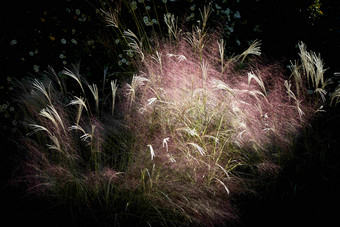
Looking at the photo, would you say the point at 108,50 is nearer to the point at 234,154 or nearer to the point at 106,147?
the point at 106,147

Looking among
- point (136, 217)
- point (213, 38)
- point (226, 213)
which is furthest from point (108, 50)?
point (226, 213)

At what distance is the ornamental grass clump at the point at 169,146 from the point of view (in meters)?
1.89

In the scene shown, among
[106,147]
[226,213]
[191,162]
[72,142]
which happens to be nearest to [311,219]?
[226,213]

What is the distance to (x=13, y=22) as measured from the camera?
270 cm

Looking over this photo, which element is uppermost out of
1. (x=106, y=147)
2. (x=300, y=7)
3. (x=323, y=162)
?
(x=300, y=7)

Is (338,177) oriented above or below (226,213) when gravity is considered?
below

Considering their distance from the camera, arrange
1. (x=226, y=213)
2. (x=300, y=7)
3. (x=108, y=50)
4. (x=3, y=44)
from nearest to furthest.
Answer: (x=226, y=213), (x=3, y=44), (x=108, y=50), (x=300, y=7)

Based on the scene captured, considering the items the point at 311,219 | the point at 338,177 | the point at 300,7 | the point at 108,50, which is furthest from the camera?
the point at 300,7

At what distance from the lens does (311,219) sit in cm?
205

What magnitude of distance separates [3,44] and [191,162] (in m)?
1.96

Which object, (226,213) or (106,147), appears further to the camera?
(106,147)

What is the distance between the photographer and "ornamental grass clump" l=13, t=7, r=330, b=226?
6.20 feet

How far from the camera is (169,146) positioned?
7.13ft

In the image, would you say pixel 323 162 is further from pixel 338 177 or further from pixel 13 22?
pixel 13 22
